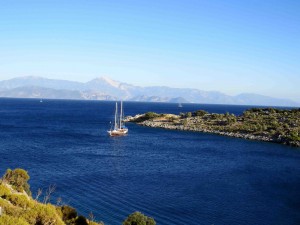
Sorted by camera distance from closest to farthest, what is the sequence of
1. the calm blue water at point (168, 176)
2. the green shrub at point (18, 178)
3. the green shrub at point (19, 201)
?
the green shrub at point (19, 201)
the green shrub at point (18, 178)
the calm blue water at point (168, 176)

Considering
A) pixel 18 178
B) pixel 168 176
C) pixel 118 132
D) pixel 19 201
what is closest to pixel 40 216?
pixel 19 201

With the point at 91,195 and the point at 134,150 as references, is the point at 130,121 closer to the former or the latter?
the point at 134,150

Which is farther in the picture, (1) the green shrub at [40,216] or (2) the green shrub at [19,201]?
(2) the green shrub at [19,201]

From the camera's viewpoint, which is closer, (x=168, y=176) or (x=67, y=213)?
(x=67, y=213)

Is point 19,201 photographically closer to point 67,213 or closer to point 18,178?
point 67,213

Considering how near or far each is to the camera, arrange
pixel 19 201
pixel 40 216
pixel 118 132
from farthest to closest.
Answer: pixel 118 132 → pixel 19 201 → pixel 40 216

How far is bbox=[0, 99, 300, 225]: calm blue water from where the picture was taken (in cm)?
3953

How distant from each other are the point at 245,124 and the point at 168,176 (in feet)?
242

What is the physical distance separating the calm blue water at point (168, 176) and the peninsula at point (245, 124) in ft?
31.5

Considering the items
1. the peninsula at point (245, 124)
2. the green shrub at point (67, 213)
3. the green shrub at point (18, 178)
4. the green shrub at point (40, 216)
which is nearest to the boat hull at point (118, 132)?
the peninsula at point (245, 124)

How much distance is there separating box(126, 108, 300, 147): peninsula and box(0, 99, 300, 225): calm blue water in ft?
31.5

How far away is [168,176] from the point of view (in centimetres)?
5553

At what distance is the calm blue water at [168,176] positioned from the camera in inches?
1556

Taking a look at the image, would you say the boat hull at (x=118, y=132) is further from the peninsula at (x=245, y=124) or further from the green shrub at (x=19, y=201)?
the green shrub at (x=19, y=201)
